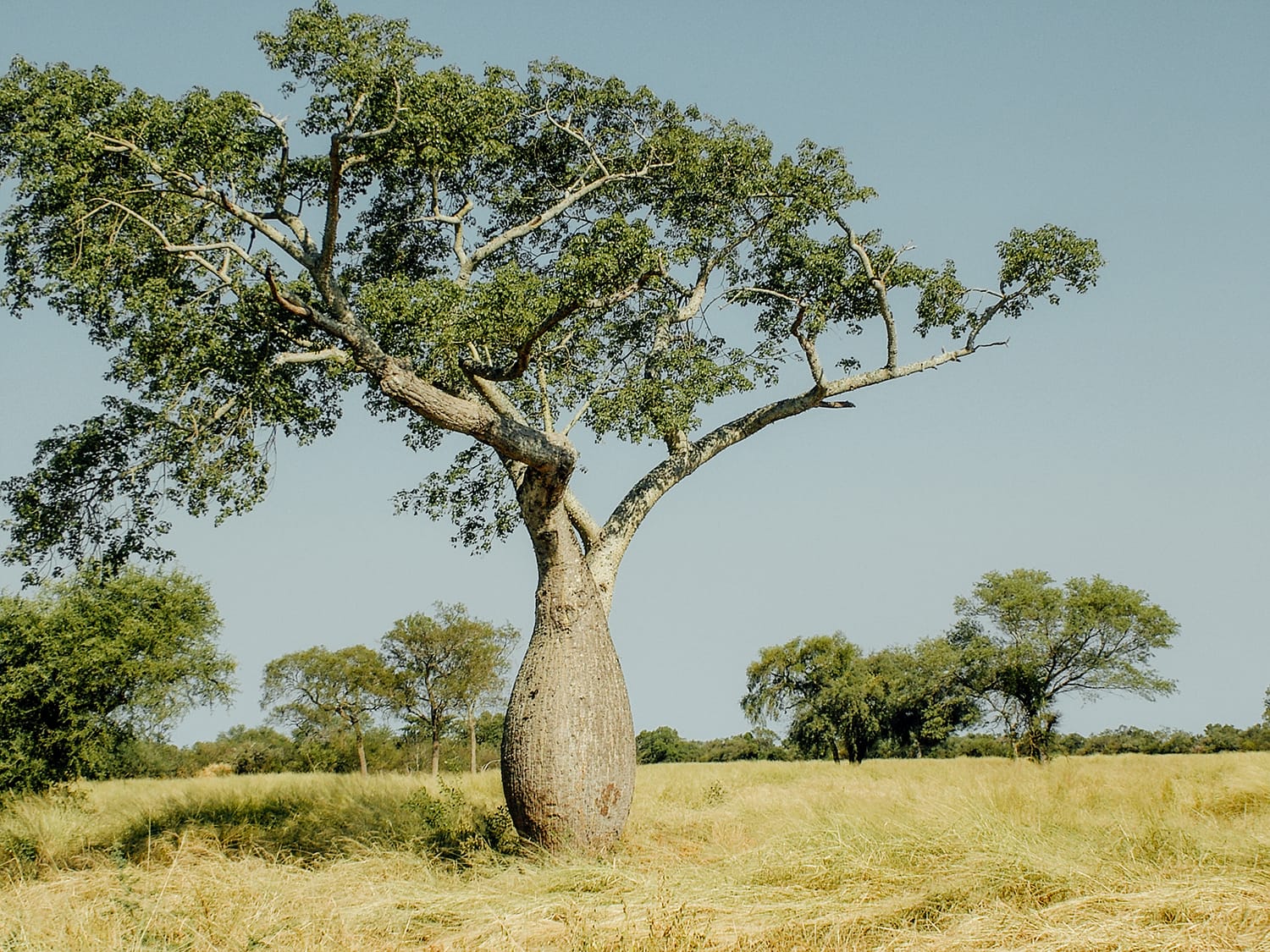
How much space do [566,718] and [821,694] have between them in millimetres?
26968

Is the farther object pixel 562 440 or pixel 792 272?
pixel 792 272

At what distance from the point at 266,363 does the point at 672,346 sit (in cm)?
473

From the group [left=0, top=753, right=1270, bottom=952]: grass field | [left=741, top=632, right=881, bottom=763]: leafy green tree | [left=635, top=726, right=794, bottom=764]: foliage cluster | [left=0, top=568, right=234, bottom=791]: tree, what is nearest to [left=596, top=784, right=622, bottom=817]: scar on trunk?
[left=0, top=753, right=1270, bottom=952]: grass field

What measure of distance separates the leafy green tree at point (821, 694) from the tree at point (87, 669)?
76.2 ft

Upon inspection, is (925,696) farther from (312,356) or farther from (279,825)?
(312,356)

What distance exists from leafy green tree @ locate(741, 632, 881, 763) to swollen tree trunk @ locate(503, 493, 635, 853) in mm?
25879

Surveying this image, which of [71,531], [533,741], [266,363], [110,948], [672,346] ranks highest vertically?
[672,346]

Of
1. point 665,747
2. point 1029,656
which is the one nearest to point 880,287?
point 1029,656

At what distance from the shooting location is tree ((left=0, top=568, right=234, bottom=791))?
1335 cm

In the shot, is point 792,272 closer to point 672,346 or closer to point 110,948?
point 672,346

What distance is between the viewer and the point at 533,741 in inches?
329

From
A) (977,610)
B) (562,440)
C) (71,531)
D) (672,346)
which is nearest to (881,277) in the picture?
(672,346)

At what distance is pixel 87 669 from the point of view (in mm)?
13812

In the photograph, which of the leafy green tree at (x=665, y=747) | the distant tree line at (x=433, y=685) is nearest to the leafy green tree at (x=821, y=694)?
the distant tree line at (x=433, y=685)
